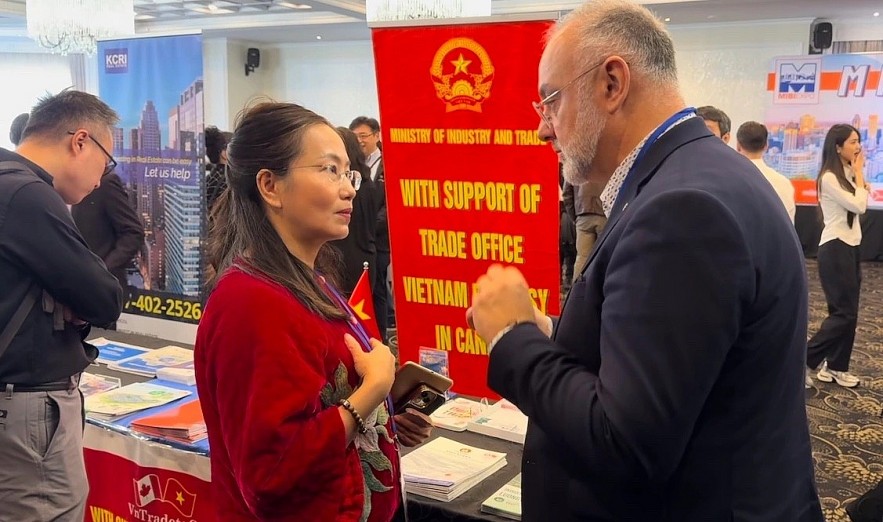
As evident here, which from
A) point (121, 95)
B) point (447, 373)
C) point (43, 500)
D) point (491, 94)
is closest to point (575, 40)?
point (491, 94)

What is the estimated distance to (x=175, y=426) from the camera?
78.1 inches

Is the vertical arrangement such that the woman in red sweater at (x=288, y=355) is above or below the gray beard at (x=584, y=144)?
below

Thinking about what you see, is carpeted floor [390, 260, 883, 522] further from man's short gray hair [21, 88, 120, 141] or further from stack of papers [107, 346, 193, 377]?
man's short gray hair [21, 88, 120, 141]

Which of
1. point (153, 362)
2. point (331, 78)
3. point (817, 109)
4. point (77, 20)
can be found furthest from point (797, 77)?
point (153, 362)

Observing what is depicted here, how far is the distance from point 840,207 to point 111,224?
3.75m

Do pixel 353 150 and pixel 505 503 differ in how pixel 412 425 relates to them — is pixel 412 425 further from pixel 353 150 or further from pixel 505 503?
pixel 353 150

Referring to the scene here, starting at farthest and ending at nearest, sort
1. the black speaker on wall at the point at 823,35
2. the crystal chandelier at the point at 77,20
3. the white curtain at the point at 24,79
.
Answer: the white curtain at the point at 24,79
the black speaker on wall at the point at 823,35
the crystal chandelier at the point at 77,20

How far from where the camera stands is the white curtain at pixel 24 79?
12.1 metres

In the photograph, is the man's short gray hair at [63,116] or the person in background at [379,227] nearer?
the man's short gray hair at [63,116]

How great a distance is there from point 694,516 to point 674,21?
9.44 metres

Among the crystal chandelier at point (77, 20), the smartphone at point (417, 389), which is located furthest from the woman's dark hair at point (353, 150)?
the crystal chandelier at point (77, 20)

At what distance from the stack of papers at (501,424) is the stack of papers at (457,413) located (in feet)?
0.08

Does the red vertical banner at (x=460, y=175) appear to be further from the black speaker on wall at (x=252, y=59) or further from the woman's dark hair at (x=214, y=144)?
the black speaker on wall at (x=252, y=59)

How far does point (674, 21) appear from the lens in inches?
369
